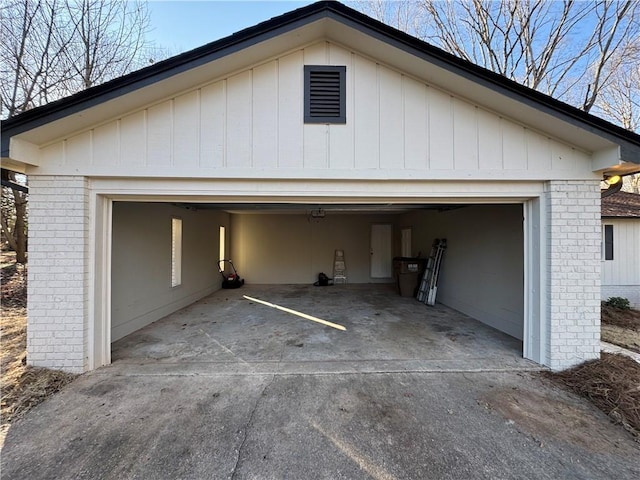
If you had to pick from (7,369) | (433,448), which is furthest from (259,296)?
(433,448)

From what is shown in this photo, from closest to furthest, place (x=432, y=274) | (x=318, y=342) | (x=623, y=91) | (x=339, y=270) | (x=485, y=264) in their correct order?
(x=318, y=342) < (x=485, y=264) < (x=432, y=274) < (x=623, y=91) < (x=339, y=270)

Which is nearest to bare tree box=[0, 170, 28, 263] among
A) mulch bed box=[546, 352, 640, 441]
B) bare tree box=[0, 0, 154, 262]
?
bare tree box=[0, 0, 154, 262]

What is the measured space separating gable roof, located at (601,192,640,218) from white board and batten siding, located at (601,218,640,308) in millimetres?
168

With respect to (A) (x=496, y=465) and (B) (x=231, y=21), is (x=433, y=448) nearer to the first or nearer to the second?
(A) (x=496, y=465)

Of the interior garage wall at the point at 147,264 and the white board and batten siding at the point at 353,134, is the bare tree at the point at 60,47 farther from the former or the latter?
the white board and batten siding at the point at 353,134

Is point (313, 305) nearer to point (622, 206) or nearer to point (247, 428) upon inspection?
point (247, 428)

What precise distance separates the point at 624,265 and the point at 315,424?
32.7 ft

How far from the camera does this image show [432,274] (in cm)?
675

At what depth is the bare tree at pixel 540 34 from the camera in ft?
21.9

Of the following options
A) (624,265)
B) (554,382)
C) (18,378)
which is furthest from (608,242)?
(18,378)

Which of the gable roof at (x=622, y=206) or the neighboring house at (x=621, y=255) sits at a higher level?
the gable roof at (x=622, y=206)

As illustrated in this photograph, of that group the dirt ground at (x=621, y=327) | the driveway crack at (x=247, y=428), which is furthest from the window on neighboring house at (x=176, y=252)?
the dirt ground at (x=621, y=327)

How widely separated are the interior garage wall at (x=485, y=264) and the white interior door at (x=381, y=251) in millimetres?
2939

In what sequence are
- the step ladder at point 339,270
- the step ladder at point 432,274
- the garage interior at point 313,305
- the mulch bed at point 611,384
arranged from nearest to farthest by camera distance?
the mulch bed at point 611,384 < the garage interior at point 313,305 < the step ladder at point 432,274 < the step ladder at point 339,270
